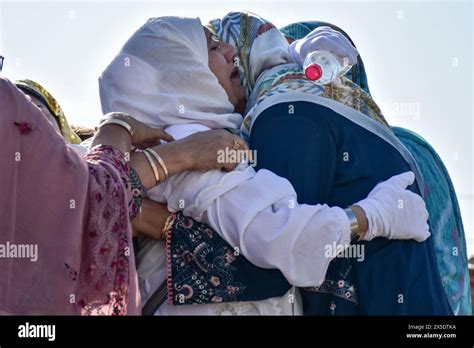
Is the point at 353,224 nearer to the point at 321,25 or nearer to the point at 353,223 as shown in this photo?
the point at 353,223

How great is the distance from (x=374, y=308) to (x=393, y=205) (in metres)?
0.31

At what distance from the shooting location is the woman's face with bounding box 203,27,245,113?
11.7ft

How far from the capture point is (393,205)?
3230 millimetres

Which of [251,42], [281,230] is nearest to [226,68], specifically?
[251,42]

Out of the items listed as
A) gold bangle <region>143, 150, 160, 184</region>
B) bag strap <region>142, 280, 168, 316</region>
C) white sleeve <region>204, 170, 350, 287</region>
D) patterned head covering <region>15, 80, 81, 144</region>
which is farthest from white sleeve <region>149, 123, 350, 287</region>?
patterned head covering <region>15, 80, 81, 144</region>

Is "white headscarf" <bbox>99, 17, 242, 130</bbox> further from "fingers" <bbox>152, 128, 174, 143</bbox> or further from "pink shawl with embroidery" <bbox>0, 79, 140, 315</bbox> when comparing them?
"pink shawl with embroidery" <bbox>0, 79, 140, 315</bbox>

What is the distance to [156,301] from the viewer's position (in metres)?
3.19

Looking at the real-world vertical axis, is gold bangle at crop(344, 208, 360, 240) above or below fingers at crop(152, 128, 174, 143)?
below

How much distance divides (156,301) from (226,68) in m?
0.83

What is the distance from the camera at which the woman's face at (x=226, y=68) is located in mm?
3570

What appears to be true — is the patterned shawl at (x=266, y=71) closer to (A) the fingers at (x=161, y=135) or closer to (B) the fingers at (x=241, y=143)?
(B) the fingers at (x=241, y=143)
